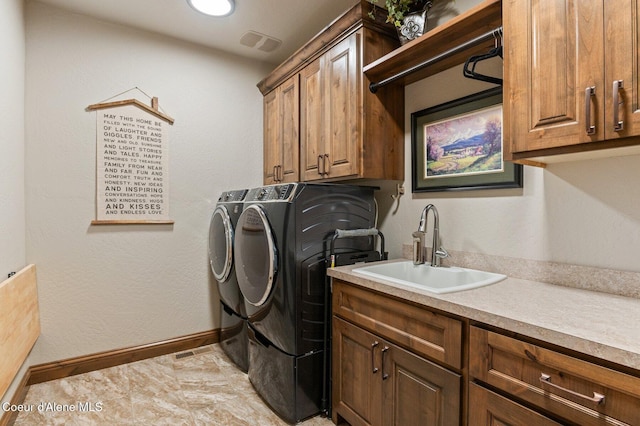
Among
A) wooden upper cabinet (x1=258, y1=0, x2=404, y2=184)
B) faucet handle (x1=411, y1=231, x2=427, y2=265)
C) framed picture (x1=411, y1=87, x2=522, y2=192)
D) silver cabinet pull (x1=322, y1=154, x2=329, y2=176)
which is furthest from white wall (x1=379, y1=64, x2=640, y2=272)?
silver cabinet pull (x1=322, y1=154, x2=329, y2=176)

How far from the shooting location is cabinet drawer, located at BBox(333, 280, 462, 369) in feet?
3.74

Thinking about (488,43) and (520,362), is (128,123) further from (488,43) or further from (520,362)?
(520,362)

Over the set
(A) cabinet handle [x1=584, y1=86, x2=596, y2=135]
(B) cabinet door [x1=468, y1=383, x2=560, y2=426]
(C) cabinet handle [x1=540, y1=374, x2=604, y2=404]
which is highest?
(A) cabinet handle [x1=584, y1=86, x2=596, y2=135]

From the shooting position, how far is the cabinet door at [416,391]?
1.14 meters

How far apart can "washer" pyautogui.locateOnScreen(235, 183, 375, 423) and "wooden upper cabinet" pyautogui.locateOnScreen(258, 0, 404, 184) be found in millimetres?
257

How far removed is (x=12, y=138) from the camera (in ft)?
6.14

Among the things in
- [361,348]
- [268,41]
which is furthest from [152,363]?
[268,41]

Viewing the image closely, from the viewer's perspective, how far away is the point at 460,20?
1.40m

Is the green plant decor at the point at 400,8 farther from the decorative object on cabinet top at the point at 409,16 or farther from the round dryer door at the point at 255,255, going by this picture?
the round dryer door at the point at 255,255

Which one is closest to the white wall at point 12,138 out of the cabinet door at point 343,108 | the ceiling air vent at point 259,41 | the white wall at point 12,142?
the white wall at point 12,142

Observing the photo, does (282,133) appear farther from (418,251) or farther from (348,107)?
(418,251)

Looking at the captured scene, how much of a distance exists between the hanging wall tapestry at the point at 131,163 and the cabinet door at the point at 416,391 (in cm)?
211

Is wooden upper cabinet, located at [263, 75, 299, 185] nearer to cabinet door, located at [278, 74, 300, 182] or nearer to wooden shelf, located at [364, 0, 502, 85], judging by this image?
cabinet door, located at [278, 74, 300, 182]

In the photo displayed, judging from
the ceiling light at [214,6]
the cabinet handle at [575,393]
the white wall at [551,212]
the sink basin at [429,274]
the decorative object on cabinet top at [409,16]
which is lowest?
the cabinet handle at [575,393]
